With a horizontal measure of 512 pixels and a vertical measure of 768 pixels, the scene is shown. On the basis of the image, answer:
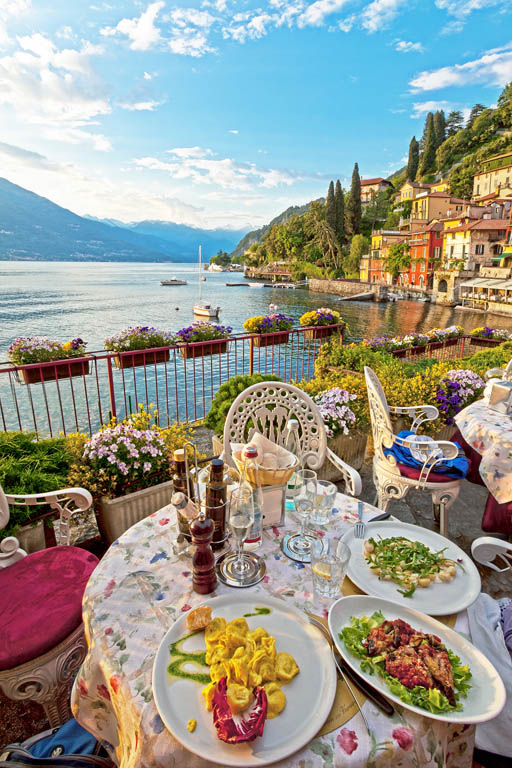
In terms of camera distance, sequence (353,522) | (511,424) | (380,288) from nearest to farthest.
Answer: (353,522) < (511,424) < (380,288)

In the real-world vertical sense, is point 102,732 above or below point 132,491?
above

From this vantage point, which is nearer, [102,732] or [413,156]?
[102,732]

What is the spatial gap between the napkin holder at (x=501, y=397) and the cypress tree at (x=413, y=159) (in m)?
92.7

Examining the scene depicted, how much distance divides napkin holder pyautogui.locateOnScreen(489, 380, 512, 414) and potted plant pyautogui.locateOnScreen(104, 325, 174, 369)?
373 cm

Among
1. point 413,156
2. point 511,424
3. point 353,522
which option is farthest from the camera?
point 413,156

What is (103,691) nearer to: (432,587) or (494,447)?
(432,587)

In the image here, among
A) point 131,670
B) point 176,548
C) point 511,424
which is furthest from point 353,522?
point 511,424

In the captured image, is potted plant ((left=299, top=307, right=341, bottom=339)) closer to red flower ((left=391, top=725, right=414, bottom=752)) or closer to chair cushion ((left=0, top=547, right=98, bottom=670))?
chair cushion ((left=0, top=547, right=98, bottom=670))

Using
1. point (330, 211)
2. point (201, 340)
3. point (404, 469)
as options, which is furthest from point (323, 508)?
point (330, 211)

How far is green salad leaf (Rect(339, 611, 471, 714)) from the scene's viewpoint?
93cm

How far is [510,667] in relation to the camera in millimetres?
1491

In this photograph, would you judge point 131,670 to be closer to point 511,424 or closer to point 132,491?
point 132,491

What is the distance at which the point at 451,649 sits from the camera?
1097mm

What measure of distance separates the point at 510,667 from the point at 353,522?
77 centimetres
